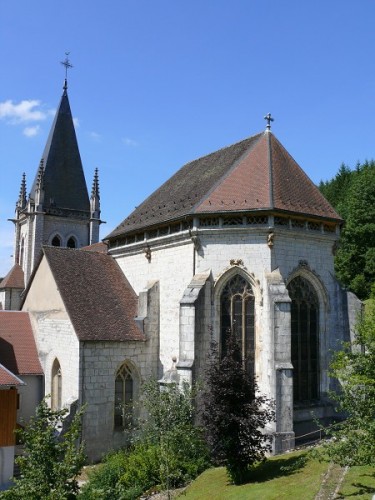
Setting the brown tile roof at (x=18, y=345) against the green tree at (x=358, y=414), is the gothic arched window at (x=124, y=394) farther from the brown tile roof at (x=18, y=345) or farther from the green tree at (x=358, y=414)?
the green tree at (x=358, y=414)

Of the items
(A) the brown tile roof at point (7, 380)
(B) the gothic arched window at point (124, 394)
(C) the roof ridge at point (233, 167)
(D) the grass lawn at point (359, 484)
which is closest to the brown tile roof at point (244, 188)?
(C) the roof ridge at point (233, 167)

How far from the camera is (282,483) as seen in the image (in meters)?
13.7

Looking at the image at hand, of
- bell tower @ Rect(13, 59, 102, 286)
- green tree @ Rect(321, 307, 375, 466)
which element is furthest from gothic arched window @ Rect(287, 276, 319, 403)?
bell tower @ Rect(13, 59, 102, 286)

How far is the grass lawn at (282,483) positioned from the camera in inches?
492

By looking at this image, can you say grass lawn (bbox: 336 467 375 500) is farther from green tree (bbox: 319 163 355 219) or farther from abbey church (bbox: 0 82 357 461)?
green tree (bbox: 319 163 355 219)

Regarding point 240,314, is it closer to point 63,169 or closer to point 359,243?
point 63,169

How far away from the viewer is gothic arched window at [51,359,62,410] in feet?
69.3

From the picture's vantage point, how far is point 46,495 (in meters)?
9.45

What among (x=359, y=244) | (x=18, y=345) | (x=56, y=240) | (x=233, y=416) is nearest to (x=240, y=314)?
(x=233, y=416)

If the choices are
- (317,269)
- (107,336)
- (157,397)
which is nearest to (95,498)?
(157,397)

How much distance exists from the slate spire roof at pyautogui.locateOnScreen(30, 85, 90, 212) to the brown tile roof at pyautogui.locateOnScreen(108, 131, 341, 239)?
812 inches

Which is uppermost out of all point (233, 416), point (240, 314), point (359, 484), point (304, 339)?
point (240, 314)

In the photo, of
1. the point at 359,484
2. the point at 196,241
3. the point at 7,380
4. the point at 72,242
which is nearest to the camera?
the point at 359,484

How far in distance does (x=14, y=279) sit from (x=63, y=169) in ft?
34.0
